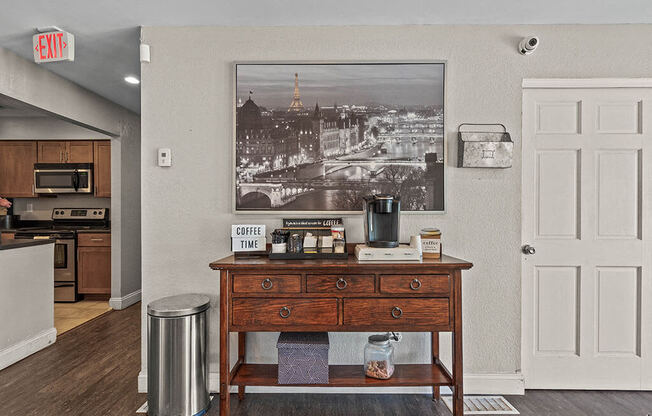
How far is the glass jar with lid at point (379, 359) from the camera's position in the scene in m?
2.15

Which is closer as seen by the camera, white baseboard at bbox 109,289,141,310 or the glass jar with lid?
the glass jar with lid

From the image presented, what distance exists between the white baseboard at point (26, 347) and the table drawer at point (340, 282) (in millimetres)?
2647

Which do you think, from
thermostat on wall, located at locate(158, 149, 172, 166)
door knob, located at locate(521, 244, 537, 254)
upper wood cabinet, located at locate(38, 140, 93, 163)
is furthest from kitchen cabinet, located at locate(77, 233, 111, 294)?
door knob, located at locate(521, 244, 537, 254)

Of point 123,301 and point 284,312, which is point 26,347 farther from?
point 284,312

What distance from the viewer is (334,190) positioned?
2504mm

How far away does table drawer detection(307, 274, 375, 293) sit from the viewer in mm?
1966

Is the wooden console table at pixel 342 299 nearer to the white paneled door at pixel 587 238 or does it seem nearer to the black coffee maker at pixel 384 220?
the black coffee maker at pixel 384 220

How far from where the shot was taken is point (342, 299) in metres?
1.96

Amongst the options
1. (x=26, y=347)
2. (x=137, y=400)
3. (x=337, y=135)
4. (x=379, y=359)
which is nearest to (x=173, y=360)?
(x=137, y=400)

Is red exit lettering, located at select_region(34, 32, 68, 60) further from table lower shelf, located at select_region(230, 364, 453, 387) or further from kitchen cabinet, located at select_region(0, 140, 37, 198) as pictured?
kitchen cabinet, located at select_region(0, 140, 37, 198)

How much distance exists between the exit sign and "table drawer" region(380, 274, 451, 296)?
8.75 ft

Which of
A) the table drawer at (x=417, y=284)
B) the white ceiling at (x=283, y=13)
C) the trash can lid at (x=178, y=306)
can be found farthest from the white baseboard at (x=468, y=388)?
the white ceiling at (x=283, y=13)

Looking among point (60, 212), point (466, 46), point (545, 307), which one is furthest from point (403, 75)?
point (60, 212)

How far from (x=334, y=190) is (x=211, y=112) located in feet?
3.38
